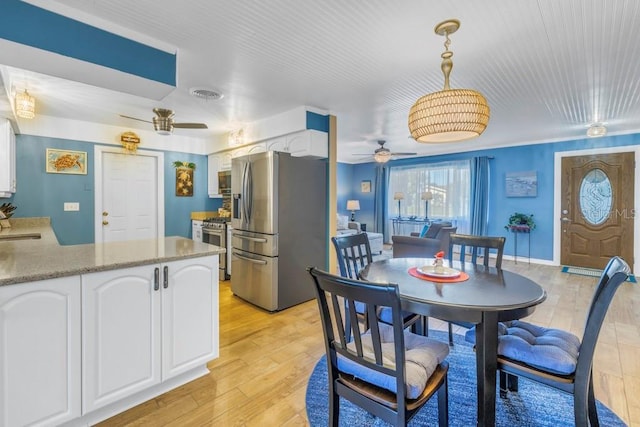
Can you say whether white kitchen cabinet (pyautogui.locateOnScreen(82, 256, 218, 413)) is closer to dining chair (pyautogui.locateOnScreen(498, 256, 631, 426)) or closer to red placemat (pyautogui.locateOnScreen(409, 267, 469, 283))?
red placemat (pyautogui.locateOnScreen(409, 267, 469, 283))

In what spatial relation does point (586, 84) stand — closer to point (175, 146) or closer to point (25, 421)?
point (25, 421)

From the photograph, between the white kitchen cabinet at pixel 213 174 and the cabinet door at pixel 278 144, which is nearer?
the cabinet door at pixel 278 144

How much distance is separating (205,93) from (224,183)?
227cm

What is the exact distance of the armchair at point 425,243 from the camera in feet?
13.4

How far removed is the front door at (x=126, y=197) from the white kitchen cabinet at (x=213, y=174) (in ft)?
2.73

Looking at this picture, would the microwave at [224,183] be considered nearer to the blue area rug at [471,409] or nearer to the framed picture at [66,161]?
the framed picture at [66,161]

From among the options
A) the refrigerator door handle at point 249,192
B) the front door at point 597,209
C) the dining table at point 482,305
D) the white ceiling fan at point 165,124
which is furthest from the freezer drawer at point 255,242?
the front door at point 597,209

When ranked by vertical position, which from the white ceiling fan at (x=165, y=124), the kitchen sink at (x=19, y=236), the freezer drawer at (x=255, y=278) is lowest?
the freezer drawer at (x=255, y=278)

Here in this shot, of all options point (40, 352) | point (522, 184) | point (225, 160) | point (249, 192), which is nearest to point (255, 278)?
point (249, 192)

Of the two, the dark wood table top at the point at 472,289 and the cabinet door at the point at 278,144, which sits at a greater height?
the cabinet door at the point at 278,144

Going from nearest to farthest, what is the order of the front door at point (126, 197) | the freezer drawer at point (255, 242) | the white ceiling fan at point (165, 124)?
the freezer drawer at point (255, 242)
the white ceiling fan at point (165, 124)
the front door at point (126, 197)

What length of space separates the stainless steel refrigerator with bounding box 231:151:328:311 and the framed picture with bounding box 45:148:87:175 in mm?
2449

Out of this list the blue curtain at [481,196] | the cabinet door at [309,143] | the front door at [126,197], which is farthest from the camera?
the blue curtain at [481,196]

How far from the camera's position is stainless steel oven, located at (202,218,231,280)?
14.8 feet
